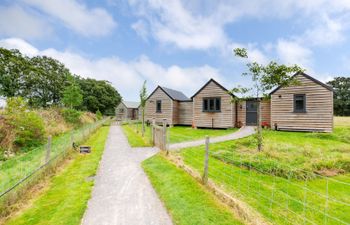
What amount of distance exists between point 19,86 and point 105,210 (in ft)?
174

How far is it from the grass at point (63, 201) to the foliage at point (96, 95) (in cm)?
5478

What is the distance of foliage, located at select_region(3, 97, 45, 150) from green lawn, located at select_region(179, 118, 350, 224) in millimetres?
9975

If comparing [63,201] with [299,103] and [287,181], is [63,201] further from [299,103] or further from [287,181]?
[299,103]

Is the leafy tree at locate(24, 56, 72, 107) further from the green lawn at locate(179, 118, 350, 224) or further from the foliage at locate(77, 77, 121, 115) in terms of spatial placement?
the green lawn at locate(179, 118, 350, 224)

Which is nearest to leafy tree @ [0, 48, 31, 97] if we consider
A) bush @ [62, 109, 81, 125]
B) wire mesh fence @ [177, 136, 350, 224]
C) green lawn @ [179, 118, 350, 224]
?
bush @ [62, 109, 81, 125]

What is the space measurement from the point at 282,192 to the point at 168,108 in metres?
21.5

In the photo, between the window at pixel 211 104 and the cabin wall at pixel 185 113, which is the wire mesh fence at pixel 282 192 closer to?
the window at pixel 211 104

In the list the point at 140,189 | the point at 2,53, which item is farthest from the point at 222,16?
the point at 2,53

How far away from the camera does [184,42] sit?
21.6 m

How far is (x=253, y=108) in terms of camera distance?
21922mm

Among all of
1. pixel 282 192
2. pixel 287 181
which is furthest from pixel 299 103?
pixel 282 192

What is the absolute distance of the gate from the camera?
10.9 metres

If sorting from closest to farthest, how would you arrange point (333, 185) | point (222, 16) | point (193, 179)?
1. point (193, 179)
2. point (333, 185)
3. point (222, 16)

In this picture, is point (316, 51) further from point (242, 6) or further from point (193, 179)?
point (193, 179)
